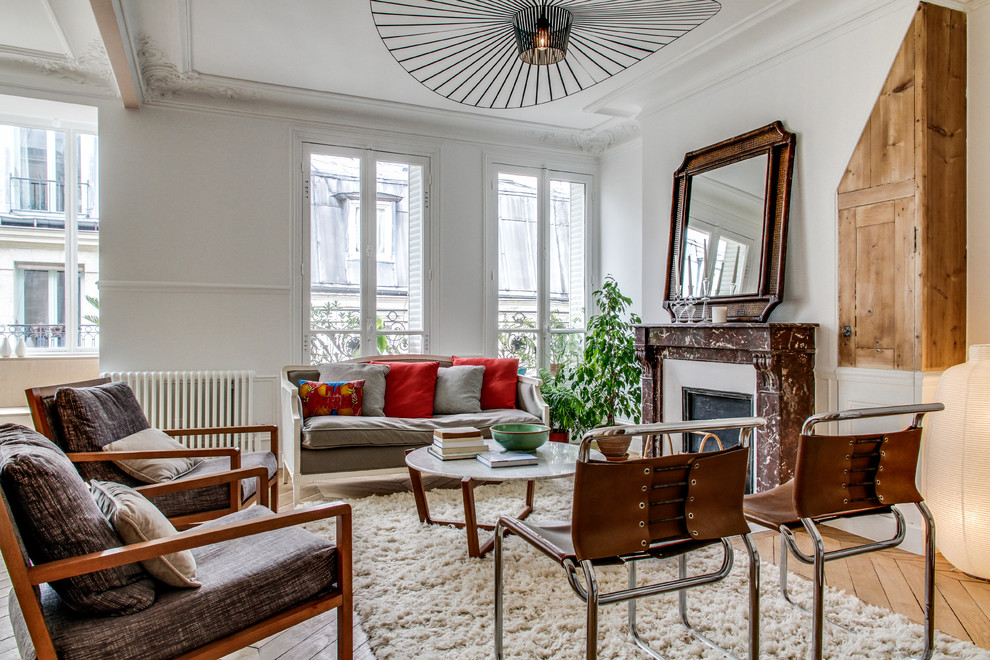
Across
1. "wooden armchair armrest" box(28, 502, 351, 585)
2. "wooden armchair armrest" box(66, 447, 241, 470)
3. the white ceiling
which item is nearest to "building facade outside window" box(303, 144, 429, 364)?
the white ceiling

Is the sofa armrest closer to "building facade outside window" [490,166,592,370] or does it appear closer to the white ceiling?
"building facade outside window" [490,166,592,370]

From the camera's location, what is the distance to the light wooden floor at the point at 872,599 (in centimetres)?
197

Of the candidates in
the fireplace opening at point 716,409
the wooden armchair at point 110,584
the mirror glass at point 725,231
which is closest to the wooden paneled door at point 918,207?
the mirror glass at point 725,231

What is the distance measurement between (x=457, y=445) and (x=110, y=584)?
1659mm

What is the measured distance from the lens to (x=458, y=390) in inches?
170

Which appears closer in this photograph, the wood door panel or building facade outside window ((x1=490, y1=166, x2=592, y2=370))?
the wood door panel

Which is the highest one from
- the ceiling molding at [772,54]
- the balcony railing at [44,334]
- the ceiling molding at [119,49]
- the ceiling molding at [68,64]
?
the ceiling molding at [68,64]

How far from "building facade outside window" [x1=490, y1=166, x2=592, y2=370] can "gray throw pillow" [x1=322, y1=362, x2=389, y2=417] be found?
56.0 inches

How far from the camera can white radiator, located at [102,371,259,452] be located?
Result: 4.10 meters

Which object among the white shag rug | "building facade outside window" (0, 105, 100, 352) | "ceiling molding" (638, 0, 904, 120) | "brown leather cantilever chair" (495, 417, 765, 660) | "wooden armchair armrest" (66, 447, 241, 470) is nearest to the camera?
"brown leather cantilever chair" (495, 417, 765, 660)

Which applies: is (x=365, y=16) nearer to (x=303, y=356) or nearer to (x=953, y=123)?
(x=303, y=356)

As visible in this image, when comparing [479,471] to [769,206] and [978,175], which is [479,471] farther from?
[978,175]

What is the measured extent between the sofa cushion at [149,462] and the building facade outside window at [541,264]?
10.0 ft

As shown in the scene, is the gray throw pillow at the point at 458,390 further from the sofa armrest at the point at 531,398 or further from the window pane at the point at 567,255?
the window pane at the point at 567,255
